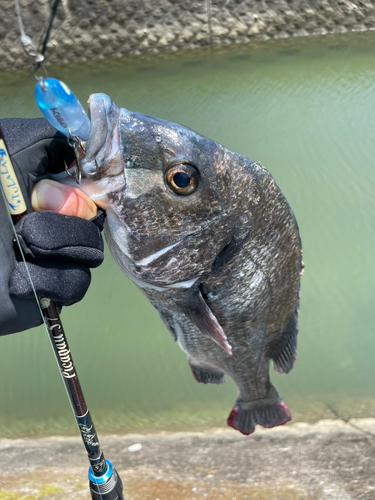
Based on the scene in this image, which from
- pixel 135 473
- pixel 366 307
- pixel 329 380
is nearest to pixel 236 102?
pixel 366 307

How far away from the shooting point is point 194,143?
3.89ft

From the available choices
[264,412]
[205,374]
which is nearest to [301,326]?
[264,412]

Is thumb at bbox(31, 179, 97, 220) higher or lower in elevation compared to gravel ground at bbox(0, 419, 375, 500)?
higher

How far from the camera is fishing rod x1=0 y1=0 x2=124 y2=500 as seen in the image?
0.77 meters

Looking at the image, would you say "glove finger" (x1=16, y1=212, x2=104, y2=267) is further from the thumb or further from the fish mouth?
the fish mouth

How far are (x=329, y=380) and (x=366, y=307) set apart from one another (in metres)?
0.60

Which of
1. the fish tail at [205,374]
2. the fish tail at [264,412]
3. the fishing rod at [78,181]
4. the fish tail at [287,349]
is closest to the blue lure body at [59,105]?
the fishing rod at [78,181]

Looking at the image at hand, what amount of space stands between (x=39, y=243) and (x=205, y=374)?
1277 mm

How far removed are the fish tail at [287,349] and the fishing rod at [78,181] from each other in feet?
2.77

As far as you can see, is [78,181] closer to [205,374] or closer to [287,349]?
[287,349]

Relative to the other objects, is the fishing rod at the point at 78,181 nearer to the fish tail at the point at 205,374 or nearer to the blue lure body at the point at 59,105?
the blue lure body at the point at 59,105

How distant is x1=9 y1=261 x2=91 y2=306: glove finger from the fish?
19cm

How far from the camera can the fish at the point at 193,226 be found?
109 cm

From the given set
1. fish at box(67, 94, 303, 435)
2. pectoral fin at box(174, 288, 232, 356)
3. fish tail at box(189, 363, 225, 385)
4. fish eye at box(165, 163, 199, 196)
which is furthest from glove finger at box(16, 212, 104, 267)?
fish tail at box(189, 363, 225, 385)
